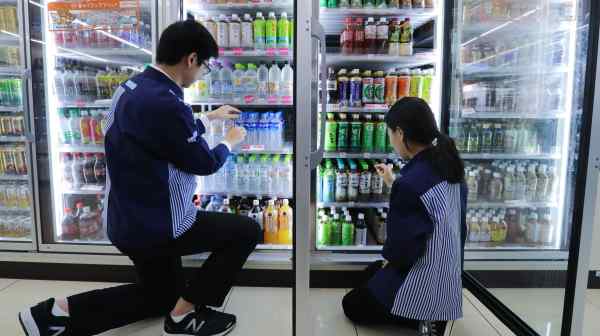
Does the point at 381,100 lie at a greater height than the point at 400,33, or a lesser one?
lesser

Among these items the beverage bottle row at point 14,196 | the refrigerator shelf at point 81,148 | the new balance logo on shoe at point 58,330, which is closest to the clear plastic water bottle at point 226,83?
the refrigerator shelf at point 81,148

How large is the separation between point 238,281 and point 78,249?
114 cm

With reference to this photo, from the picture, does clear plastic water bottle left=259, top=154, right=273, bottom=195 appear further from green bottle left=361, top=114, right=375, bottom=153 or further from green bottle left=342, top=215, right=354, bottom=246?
green bottle left=361, top=114, right=375, bottom=153

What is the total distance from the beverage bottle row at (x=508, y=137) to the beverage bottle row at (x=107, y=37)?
2.37 meters

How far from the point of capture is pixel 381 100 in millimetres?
2574

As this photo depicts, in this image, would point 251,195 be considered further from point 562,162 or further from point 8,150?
point 562,162

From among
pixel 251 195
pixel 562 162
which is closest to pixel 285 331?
pixel 251 195

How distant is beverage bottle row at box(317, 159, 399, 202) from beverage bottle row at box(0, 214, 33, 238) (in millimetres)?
2352

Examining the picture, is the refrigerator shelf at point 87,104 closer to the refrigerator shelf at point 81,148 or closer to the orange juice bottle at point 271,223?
the refrigerator shelf at point 81,148

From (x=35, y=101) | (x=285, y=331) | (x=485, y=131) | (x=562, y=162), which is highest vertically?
(x=35, y=101)

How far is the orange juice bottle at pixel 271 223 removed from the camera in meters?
2.66

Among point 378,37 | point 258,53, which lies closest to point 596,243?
point 378,37

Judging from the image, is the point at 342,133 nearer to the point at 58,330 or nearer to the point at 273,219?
the point at 273,219

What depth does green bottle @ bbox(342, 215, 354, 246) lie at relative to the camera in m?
2.64
